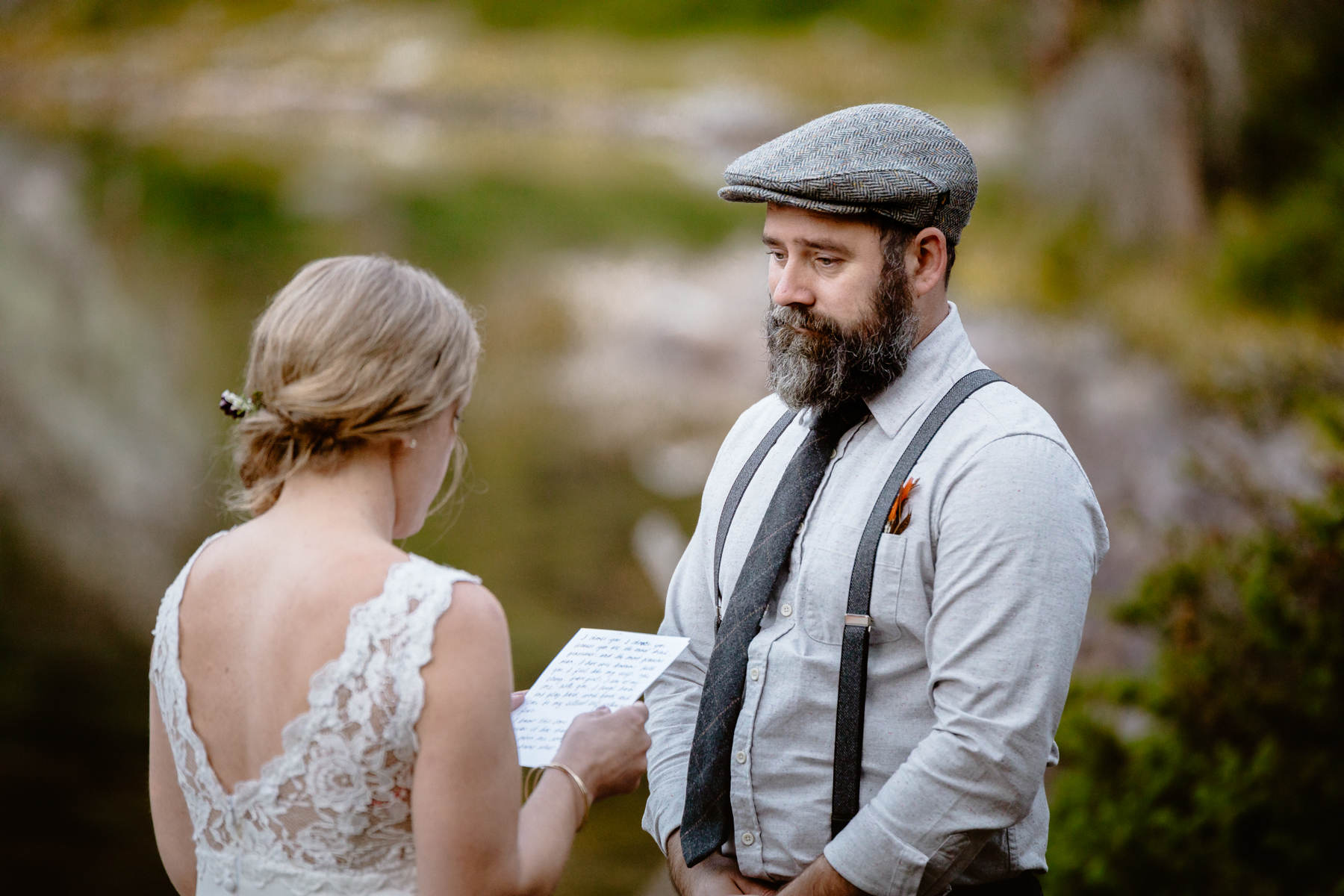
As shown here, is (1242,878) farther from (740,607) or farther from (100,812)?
(100,812)

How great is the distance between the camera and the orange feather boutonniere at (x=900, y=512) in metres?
1.46

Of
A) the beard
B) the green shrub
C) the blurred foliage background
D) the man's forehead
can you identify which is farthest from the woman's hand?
the blurred foliage background

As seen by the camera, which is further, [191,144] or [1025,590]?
[191,144]

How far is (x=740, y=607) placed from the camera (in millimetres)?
1600

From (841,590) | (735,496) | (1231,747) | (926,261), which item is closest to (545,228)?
(1231,747)

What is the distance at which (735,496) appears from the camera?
1732 millimetres

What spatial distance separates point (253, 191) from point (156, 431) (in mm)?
1129

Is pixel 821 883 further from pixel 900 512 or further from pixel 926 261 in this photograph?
pixel 926 261

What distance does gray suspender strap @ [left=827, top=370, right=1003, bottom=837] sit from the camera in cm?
145

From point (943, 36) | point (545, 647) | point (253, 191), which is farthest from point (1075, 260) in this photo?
point (253, 191)

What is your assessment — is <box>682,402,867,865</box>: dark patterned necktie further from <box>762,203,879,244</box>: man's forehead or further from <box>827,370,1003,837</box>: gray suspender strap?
<box>762,203,879,244</box>: man's forehead

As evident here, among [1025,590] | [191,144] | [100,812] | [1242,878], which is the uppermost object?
[191,144]

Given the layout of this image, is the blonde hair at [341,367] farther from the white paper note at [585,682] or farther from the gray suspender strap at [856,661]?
the gray suspender strap at [856,661]

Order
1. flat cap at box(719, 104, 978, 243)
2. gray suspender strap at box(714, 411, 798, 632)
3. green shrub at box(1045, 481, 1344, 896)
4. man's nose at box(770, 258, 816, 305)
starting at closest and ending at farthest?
flat cap at box(719, 104, 978, 243)
man's nose at box(770, 258, 816, 305)
gray suspender strap at box(714, 411, 798, 632)
green shrub at box(1045, 481, 1344, 896)
